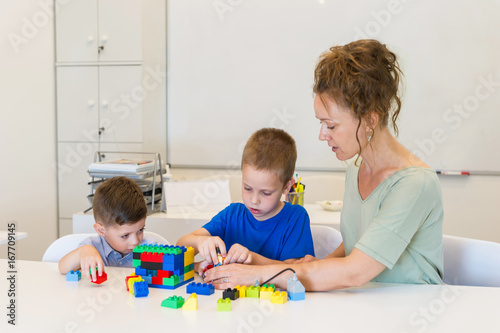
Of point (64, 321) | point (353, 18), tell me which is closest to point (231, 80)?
point (353, 18)

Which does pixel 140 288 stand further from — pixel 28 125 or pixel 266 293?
pixel 28 125

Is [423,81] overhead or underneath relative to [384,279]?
overhead

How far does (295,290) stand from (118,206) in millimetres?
683

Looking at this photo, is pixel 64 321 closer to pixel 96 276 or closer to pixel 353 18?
pixel 96 276

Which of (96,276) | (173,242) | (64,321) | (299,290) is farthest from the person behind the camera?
(173,242)

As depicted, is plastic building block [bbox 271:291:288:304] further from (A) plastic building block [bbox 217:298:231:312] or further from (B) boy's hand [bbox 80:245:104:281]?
(B) boy's hand [bbox 80:245:104:281]

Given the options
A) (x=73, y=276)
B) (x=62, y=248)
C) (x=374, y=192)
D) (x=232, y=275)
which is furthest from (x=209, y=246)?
(x=62, y=248)

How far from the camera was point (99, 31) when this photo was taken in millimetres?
3291

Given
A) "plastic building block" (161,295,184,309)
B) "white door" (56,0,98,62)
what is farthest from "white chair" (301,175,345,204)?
"plastic building block" (161,295,184,309)

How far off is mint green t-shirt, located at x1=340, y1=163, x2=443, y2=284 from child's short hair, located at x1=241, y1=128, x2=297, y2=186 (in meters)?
0.25

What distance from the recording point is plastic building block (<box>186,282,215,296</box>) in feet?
3.81

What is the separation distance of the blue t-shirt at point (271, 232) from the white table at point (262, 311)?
34 centimetres

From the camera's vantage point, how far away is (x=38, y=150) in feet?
10.4

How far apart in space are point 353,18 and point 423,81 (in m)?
0.62
